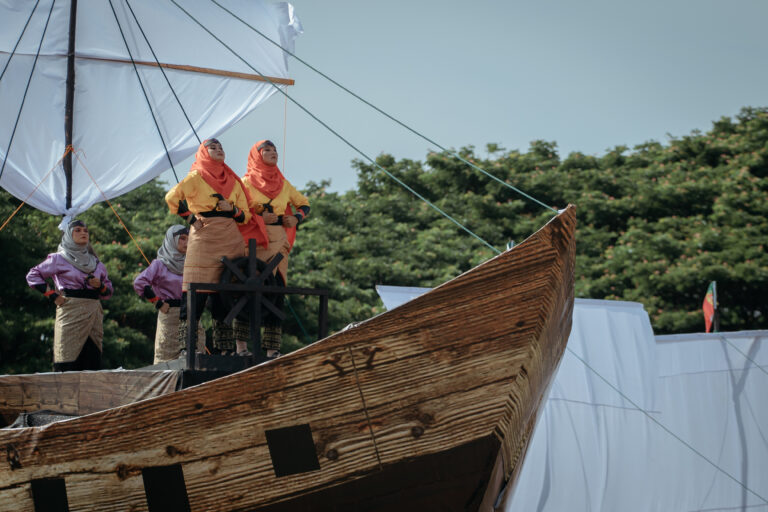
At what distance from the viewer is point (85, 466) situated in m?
2.75

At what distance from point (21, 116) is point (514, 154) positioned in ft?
41.7

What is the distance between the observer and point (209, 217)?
14.6 feet

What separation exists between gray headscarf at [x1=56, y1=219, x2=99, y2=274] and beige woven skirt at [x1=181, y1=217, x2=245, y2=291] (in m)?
1.86

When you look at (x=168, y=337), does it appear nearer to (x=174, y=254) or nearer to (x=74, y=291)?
(x=174, y=254)

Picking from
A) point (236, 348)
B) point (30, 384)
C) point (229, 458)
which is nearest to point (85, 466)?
point (229, 458)

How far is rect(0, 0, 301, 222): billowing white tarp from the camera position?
26.2ft

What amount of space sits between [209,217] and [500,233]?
40.2ft

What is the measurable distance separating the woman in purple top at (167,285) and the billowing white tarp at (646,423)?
1.66m

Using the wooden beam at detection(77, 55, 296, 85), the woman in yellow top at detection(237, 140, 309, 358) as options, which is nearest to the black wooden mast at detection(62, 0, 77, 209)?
the wooden beam at detection(77, 55, 296, 85)

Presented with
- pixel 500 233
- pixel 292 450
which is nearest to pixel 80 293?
pixel 292 450

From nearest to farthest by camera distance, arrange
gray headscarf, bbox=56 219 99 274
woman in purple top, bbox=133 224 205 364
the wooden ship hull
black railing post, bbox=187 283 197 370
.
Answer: the wooden ship hull, black railing post, bbox=187 283 197 370, gray headscarf, bbox=56 219 99 274, woman in purple top, bbox=133 224 205 364

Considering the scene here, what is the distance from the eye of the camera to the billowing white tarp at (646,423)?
22.7ft

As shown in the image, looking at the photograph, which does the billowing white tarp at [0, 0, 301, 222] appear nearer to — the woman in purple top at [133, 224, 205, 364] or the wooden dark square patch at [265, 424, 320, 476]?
the woman in purple top at [133, 224, 205, 364]

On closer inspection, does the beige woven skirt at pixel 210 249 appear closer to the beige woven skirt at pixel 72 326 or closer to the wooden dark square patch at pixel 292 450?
the wooden dark square patch at pixel 292 450
